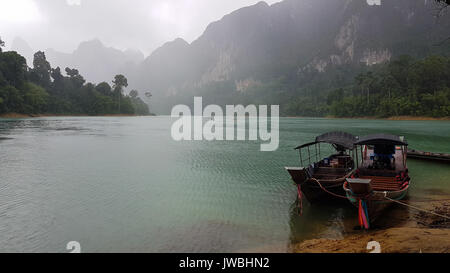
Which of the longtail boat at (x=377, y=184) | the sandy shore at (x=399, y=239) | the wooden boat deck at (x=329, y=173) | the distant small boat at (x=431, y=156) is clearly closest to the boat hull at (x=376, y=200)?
the longtail boat at (x=377, y=184)

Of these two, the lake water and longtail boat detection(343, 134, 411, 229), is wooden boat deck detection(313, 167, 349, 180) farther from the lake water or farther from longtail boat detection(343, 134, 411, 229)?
the lake water

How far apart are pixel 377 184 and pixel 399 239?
181 inches

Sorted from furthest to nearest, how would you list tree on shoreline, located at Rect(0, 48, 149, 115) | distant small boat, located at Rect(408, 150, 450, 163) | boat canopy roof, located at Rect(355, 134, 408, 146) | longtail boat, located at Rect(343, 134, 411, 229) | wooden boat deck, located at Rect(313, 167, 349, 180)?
tree on shoreline, located at Rect(0, 48, 149, 115)
distant small boat, located at Rect(408, 150, 450, 163)
wooden boat deck, located at Rect(313, 167, 349, 180)
boat canopy roof, located at Rect(355, 134, 408, 146)
longtail boat, located at Rect(343, 134, 411, 229)

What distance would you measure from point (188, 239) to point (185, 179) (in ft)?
28.6

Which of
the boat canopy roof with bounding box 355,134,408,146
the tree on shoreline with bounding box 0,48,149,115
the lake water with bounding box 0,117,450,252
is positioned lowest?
the lake water with bounding box 0,117,450,252

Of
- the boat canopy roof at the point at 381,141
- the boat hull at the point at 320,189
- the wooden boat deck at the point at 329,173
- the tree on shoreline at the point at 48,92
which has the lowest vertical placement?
the boat hull at the point at 320,189

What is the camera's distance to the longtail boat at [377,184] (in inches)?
377

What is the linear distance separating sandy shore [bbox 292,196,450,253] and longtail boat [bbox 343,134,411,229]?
62 centimetres

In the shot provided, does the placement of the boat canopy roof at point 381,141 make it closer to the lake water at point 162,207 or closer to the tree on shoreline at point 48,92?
the lake water at point 162,207

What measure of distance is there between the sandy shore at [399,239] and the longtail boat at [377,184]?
62 centimetres

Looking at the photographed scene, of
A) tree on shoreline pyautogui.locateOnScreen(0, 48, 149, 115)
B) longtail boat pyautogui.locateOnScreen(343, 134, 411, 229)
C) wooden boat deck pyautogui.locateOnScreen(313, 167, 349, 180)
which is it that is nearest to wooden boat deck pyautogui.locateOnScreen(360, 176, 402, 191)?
longtail boat pyautogui.locateOnScreen(343, 134, 411, 229)

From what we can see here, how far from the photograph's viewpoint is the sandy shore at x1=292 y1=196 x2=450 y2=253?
279 inches

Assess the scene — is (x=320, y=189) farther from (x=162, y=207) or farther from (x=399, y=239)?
(x=162, y=207)

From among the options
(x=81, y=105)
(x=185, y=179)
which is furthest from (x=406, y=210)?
(x=81, y=105)
